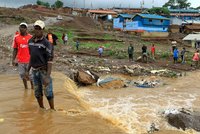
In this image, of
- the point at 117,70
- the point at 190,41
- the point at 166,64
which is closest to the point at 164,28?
the point at 190,41

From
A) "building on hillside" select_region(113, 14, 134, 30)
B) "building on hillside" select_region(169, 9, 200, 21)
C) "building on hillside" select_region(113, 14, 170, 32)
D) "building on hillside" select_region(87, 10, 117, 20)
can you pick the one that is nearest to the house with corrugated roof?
"building on hillside" select_region(113, 14, 170, 32)

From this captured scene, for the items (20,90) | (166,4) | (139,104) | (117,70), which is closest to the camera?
(20,90)

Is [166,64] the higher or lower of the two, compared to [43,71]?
lower

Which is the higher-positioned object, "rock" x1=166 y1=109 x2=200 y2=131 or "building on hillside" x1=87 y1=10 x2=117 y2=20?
"building on hillside" x1=87 y1=10 x2=117 y2=20

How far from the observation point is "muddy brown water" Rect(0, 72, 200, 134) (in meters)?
5.41

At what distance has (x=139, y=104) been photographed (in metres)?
11.0

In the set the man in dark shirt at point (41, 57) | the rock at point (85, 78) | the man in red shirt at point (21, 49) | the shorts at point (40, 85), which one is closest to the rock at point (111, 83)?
the rock at point (85, 78)

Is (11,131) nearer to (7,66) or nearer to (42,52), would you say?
(42,52)

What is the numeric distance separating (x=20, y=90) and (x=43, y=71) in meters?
2.95

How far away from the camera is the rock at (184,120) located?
8.05 meters

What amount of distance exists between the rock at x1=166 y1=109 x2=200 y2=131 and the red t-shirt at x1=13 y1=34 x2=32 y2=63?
421 cm

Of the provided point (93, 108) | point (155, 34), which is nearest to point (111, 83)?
point (93, 108)

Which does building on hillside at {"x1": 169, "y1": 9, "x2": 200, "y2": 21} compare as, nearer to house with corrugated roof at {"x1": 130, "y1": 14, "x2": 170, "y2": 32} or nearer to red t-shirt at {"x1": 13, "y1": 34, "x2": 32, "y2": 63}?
house with corrugated roof at {"x1": 130, "y1": 14, "x2": 170, "y2": 32}

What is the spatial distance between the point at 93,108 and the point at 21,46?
10.2ft
